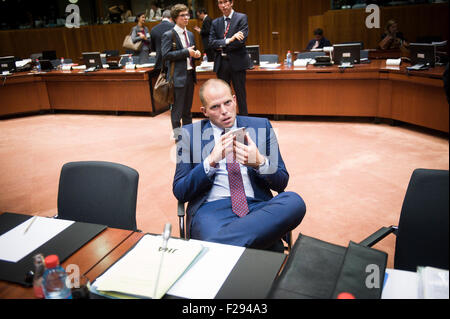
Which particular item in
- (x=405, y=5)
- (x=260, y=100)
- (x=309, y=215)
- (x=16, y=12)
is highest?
(x=16, y=12)

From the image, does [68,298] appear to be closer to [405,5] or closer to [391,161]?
[391,161]

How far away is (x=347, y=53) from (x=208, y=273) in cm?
505

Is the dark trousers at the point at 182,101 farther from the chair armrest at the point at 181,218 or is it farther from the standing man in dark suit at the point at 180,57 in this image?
the chair armrest at the point at 181,218

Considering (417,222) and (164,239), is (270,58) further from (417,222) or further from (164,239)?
(164,239)

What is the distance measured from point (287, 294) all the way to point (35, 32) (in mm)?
12237

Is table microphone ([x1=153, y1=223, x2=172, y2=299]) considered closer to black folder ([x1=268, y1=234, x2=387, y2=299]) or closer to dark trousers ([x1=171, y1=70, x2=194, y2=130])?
black folder ([x1=268, y1=234, x2=387, y2=299])

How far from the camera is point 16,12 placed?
11.2m

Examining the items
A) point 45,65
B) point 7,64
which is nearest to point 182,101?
point 45,65

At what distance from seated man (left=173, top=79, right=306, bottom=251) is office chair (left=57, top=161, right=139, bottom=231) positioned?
30 cm

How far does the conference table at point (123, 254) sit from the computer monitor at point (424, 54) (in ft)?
14.7

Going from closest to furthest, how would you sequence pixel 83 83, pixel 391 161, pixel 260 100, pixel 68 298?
1. pixel 68 298
2. pixel 391 161
3. pixel 260 100
4. pixel 83 83

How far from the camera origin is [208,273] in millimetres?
1278

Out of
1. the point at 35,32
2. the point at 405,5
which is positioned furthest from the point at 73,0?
the point at 405,5

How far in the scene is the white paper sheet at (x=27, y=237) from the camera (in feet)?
4.86
